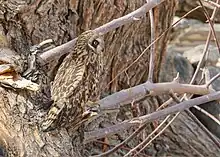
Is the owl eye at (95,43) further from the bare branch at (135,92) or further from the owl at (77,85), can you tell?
the bare branch at (135,92)

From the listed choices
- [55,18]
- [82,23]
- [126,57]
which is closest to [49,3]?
[55,18]

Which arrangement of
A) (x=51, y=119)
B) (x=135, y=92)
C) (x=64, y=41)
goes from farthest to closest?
(x=64, y=41)
(x=135, y=92)
(x=51, y=119)

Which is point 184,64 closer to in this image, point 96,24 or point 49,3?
point 96,24

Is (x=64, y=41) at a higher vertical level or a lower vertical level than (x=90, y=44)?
lower

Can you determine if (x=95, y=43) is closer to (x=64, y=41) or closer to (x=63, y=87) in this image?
(x=63, y=87)

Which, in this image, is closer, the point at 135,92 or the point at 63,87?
the point at 63,87

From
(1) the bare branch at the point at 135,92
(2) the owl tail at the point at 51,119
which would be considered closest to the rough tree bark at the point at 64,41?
(2) the owl tail at the point at 51,119

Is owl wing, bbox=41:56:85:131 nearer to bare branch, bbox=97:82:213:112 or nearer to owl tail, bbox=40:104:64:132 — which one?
owl tail, bbox=40:104:64:132

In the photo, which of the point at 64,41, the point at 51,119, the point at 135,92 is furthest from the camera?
the point at 64,41

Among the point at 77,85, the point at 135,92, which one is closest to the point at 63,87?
the point at 77,85
